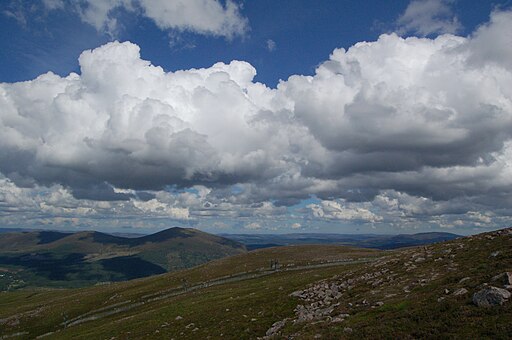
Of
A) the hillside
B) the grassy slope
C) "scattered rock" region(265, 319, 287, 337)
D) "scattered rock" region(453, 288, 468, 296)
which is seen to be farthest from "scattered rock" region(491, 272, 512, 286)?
the grassy slope

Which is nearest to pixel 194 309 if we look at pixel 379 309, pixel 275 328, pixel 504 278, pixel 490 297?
pixel 275 328

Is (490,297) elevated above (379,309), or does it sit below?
above

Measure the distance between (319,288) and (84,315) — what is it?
69.6 metres

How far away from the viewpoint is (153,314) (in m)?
56.6

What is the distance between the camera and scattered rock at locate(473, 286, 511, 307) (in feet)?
73.3

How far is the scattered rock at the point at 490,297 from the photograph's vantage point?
22.3 metres


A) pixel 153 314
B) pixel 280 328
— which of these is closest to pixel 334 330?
pixel 280 328

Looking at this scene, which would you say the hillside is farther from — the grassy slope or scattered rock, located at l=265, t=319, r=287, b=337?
the grassy slope

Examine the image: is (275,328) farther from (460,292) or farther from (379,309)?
(460,292)

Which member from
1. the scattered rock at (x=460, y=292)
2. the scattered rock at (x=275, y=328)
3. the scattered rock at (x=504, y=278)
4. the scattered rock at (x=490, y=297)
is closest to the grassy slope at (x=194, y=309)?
the scattered rock at (x=275, y=328)

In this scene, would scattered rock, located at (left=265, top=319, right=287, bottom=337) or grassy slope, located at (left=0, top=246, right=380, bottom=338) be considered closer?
scattered rock, located at (left=265, top=319, right=287, bottom=337)

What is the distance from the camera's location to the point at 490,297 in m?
22.8

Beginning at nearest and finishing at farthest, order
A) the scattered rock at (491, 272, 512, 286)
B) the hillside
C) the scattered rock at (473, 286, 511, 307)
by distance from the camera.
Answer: the hillside < the scattered rock at (473, 286, 511, 307) < the scattered rock at (491, 272, 512, 286)

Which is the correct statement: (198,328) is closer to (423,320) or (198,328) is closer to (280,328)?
(280,328)
